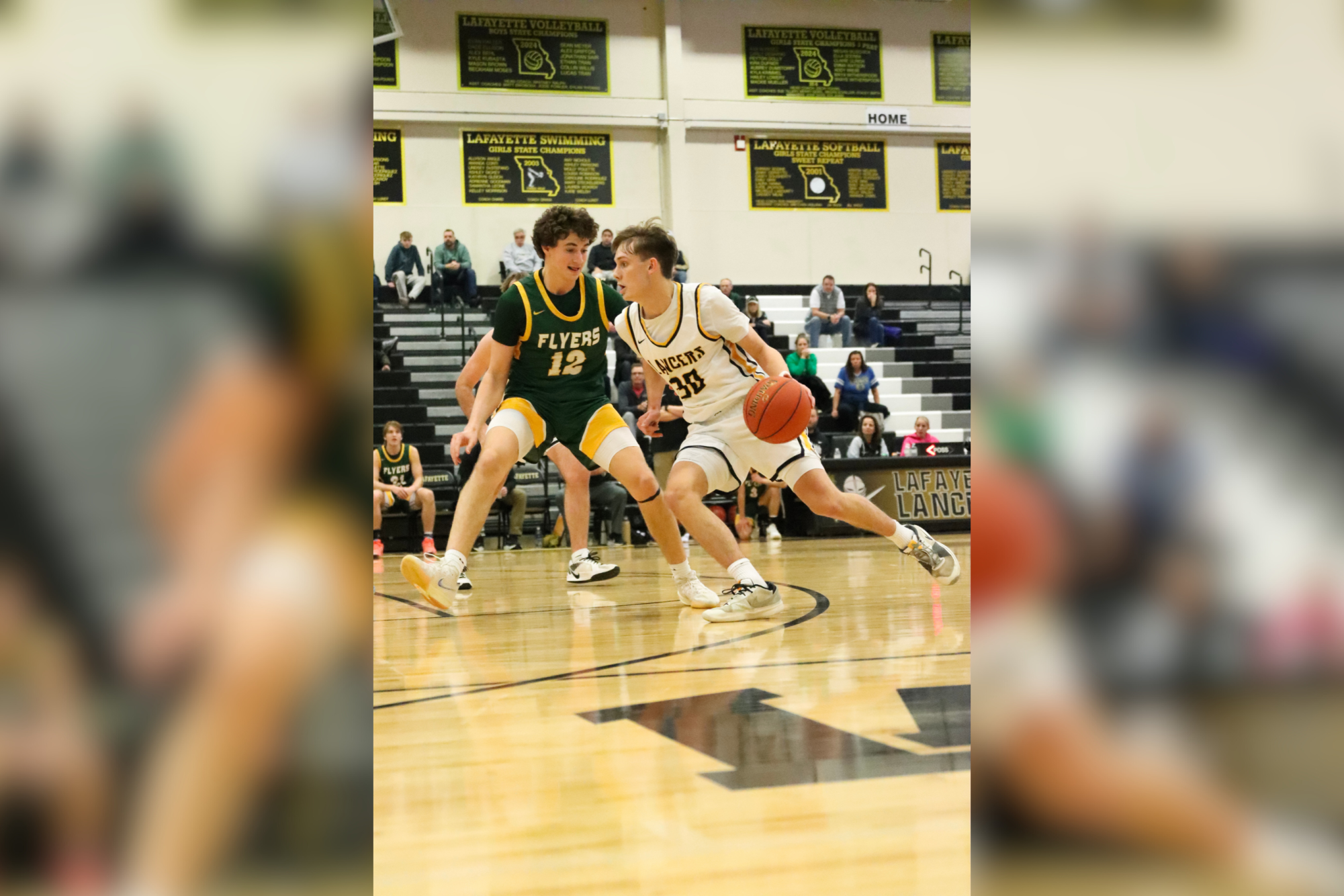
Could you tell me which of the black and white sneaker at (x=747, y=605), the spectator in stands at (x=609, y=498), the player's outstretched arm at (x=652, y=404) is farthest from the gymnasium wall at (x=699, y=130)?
the black and white sneaker at (x=747, y=605)

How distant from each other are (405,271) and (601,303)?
10413 millimetres

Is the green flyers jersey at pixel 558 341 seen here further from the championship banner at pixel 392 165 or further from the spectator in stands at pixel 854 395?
the championship banner at pixel 392 165

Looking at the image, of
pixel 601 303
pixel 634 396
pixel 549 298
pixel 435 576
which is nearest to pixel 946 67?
pixel 634 396

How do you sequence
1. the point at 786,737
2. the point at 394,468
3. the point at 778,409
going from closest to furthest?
1. the point at 786,737
2. the point at 778,409
3. the point at 394,468

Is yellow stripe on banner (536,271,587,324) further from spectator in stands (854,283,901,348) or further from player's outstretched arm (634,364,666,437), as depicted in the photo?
spectator in stands (854,283,901,348)

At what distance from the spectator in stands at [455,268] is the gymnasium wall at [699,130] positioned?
0.72 metres

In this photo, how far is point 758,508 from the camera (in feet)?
37.8

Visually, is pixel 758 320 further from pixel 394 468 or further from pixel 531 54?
pixel 531 54

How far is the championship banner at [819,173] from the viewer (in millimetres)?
17984
